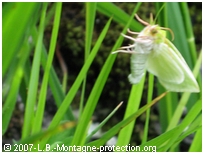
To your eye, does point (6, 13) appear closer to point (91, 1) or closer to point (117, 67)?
point (91, 1)

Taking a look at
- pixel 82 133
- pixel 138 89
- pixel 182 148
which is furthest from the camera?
pixel 182 148

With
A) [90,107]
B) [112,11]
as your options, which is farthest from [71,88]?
[112,11]

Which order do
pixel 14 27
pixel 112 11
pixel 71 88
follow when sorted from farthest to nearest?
pixel 112 11 < pixel 71 88 < pixel 14 27

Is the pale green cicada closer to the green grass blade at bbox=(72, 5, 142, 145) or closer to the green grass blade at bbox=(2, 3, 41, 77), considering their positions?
the green grass blade at bbox=(72, 5, 142, 145)

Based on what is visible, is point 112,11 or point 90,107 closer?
point 90,107

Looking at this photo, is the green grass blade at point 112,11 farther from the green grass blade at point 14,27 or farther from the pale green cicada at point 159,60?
the green grass blade at point 14,27

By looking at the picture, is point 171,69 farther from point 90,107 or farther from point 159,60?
point 90,107

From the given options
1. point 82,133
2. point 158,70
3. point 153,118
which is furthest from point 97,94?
point 153,118

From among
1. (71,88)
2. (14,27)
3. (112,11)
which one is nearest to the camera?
(14,27)

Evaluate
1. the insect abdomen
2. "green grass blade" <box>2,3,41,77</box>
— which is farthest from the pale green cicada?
"green grass blade" <box>2,3,41,77</box>
